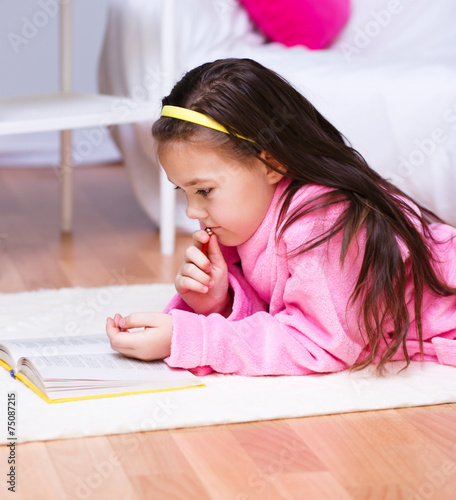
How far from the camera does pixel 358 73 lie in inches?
72.7

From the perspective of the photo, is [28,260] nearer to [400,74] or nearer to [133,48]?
[133,48]

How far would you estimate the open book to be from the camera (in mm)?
1027

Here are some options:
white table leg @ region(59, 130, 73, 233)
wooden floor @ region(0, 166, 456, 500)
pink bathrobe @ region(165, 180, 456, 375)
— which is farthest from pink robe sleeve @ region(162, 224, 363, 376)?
white table leg @ region(59, 130, 73, 233)

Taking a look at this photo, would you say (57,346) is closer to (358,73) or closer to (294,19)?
(358,73)

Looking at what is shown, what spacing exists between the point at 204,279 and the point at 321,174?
0.22 m

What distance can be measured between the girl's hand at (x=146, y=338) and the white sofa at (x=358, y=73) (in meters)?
0.83

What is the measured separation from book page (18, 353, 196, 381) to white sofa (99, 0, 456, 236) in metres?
0.86

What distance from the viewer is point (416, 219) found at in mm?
1197

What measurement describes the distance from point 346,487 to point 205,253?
47 cm

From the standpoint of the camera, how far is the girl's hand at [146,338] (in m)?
1.10

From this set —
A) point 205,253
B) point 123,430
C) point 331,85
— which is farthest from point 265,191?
point 331,85

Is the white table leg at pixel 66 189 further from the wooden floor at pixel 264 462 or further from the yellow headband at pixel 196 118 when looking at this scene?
the wooden floor at pixel 264 462

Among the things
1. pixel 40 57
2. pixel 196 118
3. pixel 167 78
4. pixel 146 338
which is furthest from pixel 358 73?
pixel 40 57

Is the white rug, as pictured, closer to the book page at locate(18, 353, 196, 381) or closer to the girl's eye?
the book page at locate(18, 353, 196, 381)
